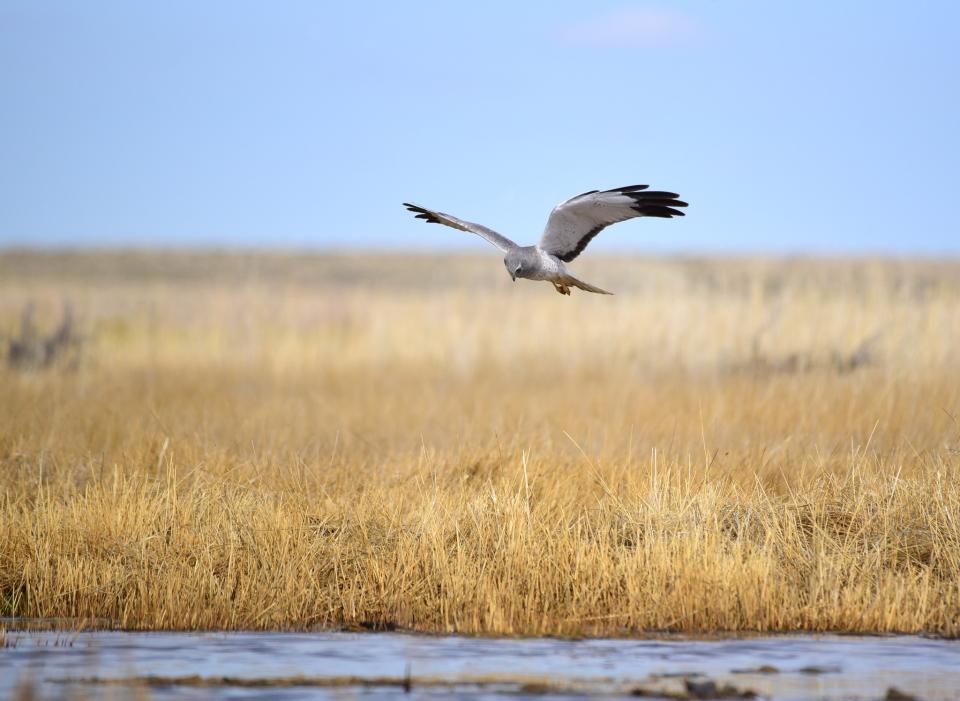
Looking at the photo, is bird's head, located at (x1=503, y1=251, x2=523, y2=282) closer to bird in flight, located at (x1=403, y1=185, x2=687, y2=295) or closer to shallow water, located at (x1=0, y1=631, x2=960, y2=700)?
bird in flight, located at (x1=403, y1=185, x2=687, y2=295)

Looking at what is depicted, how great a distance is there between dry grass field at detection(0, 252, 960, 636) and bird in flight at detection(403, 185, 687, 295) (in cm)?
114

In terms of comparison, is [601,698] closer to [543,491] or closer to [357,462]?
[543,491]

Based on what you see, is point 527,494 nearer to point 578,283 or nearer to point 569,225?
point 578,283

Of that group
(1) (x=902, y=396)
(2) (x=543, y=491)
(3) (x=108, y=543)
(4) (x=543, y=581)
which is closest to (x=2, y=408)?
(3) (x=108, y=543)

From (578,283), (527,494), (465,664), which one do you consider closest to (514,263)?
(578,283)

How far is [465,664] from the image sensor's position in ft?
17.8

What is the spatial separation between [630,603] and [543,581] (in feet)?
1.45

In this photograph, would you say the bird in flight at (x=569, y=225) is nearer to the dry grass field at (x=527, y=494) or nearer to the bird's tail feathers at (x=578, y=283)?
the bird's tail feathers at (x=578, y=283)

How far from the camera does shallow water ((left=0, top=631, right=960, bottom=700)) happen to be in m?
4.97

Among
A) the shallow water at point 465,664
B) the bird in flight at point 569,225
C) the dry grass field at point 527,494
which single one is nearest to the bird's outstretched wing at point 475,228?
the bird in flight at point 569,225

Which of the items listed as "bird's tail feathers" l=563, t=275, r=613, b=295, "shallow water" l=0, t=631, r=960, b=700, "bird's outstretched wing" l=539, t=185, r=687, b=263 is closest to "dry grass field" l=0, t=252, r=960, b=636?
"shallow water" l=0, t=631, r=960, b=700

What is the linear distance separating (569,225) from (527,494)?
2084 mm

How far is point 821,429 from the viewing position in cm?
1035

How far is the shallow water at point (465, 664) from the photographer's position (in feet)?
16.3
